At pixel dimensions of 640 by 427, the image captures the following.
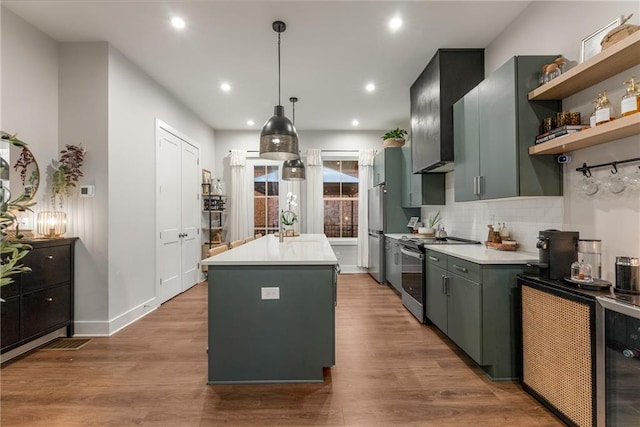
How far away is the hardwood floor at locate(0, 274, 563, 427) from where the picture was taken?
6.43ft

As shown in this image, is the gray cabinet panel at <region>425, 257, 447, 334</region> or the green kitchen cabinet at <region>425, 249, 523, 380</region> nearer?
the green kitchen cabinet at <region>425, 249, 523, 380</region>

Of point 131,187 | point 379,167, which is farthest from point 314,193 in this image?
point 131,187

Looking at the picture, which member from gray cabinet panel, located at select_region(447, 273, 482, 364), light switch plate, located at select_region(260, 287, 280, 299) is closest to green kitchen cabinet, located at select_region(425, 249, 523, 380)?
gray cabinet panel, located at select_region(447, 273, 482, 364)

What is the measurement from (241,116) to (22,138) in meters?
3.27

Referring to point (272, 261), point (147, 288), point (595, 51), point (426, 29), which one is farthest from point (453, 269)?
point (147, 288)

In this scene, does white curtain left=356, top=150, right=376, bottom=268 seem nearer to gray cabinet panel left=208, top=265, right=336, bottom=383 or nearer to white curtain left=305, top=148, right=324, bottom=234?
white curtain left=305, top=148, right=324, bottom=234

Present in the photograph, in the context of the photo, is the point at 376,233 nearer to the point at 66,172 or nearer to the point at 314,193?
the point at 314,193

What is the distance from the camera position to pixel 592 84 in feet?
7.06

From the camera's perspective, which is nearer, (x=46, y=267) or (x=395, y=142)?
(x=46, y=267)

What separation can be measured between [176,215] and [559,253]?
4694 millimetres

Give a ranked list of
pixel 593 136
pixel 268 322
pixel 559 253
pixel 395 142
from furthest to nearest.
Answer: pixel 395 142, pixel 268 322, pixel 559 253, pixel 593 136

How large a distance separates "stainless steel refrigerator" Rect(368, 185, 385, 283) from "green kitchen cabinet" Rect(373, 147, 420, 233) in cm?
9

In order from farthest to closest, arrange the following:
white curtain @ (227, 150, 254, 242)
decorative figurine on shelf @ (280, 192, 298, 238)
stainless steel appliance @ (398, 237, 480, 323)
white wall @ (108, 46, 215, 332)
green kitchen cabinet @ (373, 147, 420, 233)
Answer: white curtain @ (227, 150, 254, 242) < green kitchen cabinet @ (373, 147, 420, 233) < decorative figurine on shelf @ (280, 192, 298, 238) < stainless steel appliance @ (398, 237, 480, 323) < white wall @ (108, 46, 215, 332)

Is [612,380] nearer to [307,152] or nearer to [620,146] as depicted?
[620,146]
